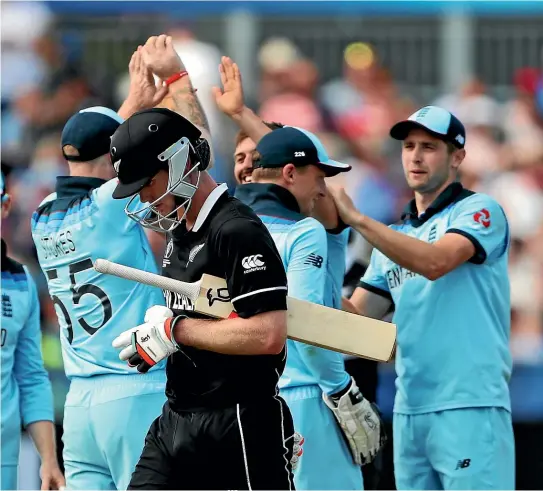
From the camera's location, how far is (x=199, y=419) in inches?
173

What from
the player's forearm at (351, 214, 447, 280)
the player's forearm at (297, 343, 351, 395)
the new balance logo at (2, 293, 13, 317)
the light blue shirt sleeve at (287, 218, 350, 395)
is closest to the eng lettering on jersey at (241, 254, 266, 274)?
the light blue shirt sleeve at (287, 218, 350, 395)

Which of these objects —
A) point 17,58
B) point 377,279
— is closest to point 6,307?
point 377,279

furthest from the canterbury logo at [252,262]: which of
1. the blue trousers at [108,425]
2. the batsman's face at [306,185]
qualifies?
the batsman's face at [306,185]

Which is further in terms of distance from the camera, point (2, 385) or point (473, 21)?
point (473, 21)

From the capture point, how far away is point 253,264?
417 centimetres

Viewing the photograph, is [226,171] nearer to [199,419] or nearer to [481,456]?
[481,456]

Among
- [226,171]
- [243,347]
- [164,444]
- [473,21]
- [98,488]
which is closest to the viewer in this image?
[243,347]

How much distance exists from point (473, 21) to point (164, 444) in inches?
373

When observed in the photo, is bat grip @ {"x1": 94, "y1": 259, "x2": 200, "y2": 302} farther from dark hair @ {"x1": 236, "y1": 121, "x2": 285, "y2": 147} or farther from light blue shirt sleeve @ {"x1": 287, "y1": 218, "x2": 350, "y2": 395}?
dark hair @ {"x1": 236, "y1": 121, "x2": 285, "y2": 147}

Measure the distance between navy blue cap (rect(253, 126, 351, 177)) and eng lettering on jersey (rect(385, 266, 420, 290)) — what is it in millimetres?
688

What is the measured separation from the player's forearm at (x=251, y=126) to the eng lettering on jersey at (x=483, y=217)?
135 cm

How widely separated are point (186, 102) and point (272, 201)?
0.71 m

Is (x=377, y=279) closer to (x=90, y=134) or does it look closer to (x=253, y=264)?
(x=90, y=134)

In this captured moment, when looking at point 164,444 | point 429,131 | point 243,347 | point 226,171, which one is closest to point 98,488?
point 164,444
